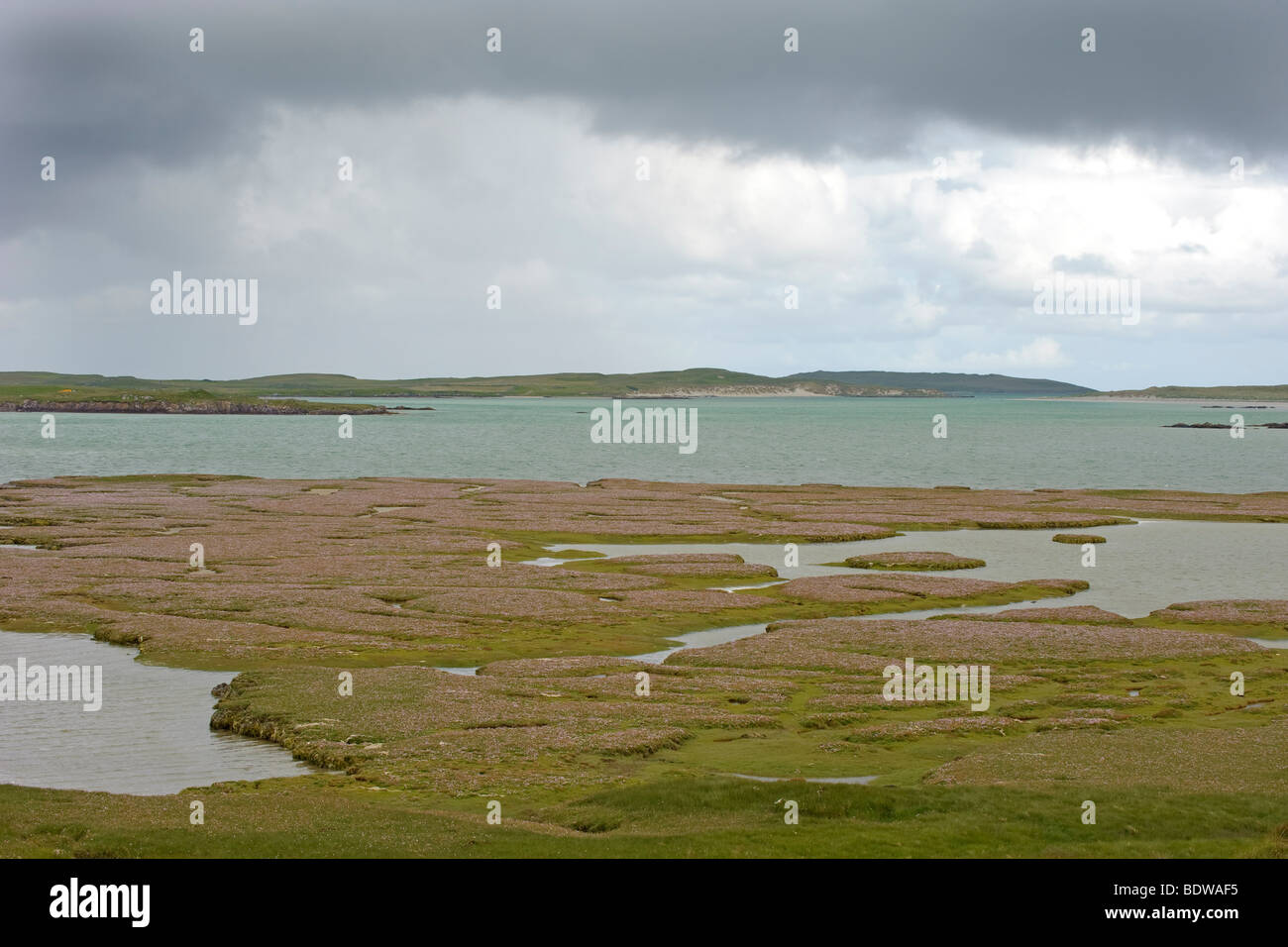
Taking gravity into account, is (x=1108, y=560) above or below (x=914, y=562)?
below

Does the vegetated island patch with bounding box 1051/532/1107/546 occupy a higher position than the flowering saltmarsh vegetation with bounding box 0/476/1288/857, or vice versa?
the vegetated island patch with bounding box 1051/532/1107/546

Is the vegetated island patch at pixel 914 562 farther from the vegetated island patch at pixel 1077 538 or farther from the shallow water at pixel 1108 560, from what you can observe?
the vegetated island patch at pixel 1077 538

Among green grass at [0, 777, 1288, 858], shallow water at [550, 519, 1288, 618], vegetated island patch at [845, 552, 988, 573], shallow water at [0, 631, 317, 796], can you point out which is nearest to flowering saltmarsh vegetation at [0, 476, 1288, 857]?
green grass at [0, 777, 1288, 858]

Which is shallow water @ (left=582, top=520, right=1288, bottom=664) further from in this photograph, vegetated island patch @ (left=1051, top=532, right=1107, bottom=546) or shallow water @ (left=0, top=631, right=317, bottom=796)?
shallow water @ (left=0, top=631, right=317, bottom=796)

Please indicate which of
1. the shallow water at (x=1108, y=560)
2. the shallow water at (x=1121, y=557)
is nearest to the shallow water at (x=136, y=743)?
the shallow water at (x=1108, y=560)

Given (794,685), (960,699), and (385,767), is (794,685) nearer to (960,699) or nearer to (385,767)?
(960,699)

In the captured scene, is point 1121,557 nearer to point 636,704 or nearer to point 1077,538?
point 1077,538

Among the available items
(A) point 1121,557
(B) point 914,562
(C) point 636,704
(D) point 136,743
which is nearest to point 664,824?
(C) point 636,704
